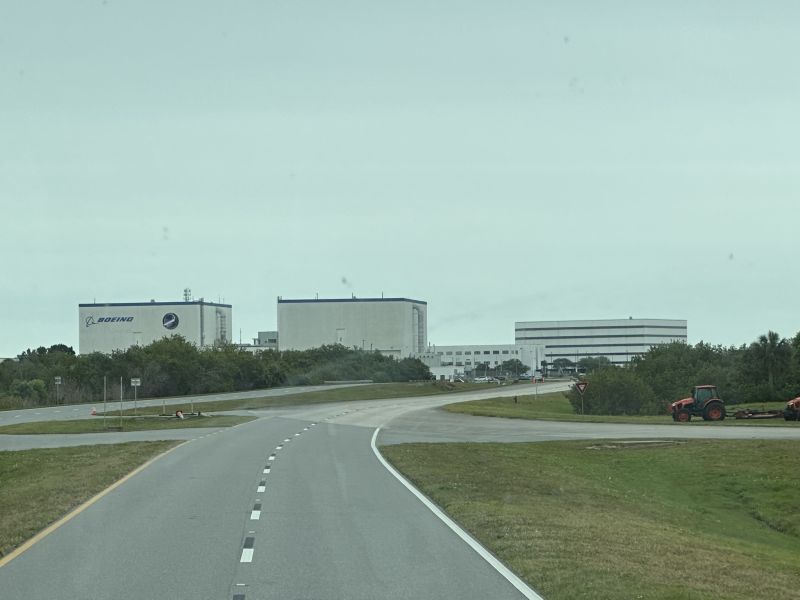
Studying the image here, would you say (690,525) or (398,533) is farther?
(690,525)

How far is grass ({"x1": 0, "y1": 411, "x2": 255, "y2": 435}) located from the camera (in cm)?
4909

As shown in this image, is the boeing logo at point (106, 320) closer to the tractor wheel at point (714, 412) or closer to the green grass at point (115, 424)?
the green grass at point (115, 424)

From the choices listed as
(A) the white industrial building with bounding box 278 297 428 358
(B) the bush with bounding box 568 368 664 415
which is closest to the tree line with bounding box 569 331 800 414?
(B) the bush with bounding box 568 368 664 415

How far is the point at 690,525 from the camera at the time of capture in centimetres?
2000

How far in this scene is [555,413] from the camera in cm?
7000

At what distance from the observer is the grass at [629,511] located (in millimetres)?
10836

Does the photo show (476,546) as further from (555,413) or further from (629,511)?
(555,413)

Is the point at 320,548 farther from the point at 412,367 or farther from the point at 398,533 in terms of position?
the point at 412,367

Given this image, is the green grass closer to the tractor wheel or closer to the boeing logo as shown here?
the tractor wheel

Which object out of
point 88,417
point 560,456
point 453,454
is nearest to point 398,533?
point 453,454

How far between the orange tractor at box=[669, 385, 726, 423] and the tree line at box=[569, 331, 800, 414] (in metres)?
29.2

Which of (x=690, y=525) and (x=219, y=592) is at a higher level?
(x=219, y=592)

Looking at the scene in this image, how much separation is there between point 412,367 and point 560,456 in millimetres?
109940

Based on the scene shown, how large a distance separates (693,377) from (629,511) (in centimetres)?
8434
